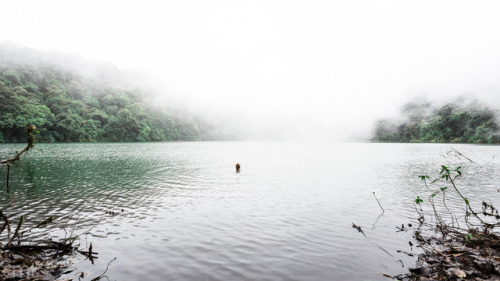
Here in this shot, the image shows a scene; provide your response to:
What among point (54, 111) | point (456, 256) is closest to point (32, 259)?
point (456, 256)

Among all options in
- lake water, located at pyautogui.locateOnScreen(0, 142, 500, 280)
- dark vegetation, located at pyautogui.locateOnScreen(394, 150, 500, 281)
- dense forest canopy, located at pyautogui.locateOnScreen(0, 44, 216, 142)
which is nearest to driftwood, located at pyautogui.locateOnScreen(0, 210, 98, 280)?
lake water, located at pyautogui.locateOnScreen(0, 142, 500, 280)

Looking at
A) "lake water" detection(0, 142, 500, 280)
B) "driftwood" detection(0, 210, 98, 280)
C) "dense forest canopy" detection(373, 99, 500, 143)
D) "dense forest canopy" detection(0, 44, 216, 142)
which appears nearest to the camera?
"driftwood" detection(0, 210, 98, 280)

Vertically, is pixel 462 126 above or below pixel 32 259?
above

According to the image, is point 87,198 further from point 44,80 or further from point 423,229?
point 44,80

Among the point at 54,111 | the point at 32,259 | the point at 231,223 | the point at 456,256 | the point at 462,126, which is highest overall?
the point at 54,111

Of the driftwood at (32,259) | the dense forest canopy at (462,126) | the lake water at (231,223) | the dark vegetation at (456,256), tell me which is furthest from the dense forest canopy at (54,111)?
the dense forest canopy at (462,126)

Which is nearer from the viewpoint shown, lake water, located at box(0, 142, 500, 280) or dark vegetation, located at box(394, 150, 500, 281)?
dark vegetation, located at box(394, 150, 500, 281)

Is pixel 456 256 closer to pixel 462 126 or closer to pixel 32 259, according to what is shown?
Answer: pixel 32 259

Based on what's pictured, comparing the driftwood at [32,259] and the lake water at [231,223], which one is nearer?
the driftwood at [32,259]

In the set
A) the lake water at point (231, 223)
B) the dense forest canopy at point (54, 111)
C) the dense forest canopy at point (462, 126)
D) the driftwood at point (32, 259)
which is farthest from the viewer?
the dense forest canopy at point (462, 126)

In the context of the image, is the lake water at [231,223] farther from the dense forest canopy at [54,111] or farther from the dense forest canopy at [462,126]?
the dense forest canopy at [462,126]

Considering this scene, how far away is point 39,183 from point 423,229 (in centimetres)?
3364

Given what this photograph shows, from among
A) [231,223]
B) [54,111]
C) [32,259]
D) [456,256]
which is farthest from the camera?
[54,111]

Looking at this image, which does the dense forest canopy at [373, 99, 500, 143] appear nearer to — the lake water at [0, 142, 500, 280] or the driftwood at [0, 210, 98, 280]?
the lake water at [0, 142, 500, 280]
